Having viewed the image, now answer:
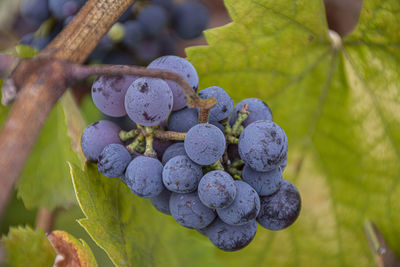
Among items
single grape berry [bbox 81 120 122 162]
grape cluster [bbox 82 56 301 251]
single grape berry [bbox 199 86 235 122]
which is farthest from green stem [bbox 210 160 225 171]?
single grape berry [bbox 81 120 122 162]

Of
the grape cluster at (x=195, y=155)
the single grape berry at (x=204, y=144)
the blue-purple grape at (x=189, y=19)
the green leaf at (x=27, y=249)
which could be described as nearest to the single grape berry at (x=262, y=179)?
the grape cluster at (x=195, y=155)

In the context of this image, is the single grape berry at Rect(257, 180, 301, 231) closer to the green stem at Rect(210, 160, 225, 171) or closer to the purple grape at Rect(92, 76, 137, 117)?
the green stem at Rect(210, 160, 225, 171)

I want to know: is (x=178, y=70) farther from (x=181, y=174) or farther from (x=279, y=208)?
(x=279, y=208)

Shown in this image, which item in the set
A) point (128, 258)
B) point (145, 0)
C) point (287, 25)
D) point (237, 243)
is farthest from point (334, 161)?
point (145, 0)

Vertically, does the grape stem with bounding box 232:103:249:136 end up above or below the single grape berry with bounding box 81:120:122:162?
below

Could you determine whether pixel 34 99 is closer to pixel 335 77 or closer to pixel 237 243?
pixel 237 243

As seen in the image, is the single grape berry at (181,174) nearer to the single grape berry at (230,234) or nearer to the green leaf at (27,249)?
the single grape berry at (230,234)

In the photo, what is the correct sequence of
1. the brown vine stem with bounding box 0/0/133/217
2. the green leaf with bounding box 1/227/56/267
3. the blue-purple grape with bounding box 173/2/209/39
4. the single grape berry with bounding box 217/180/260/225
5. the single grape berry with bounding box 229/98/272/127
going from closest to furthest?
1. the brown vine stem with bounding box 0/0/133/217
2. the single grape berry with bounding box 217/180/260/225
3. the single grape berry with bounding box 229/98/272/127
4. the green leaf with bounding box 1/227/56/267
5. the blue-purple grape with bounding box 173/2/209/39
